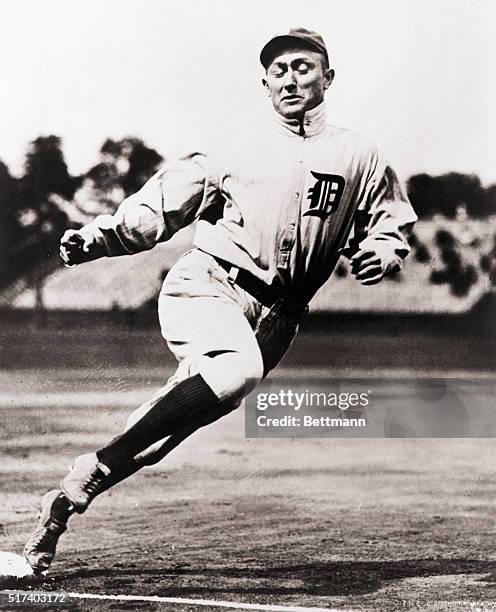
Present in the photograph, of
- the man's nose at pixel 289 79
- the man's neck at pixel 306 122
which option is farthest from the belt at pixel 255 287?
the man's nose at pixel 289 79

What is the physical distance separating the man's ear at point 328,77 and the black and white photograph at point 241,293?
0.05 ft

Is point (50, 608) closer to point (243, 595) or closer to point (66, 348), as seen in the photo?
point (243, 595)

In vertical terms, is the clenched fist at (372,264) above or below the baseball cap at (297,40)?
below

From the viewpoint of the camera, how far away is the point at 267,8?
2.78 m

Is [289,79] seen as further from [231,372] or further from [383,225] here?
[231,372]

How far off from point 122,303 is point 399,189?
1188 millimetres

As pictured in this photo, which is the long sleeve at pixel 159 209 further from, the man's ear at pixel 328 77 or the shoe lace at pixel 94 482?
the shoe lace at pixel 94 482

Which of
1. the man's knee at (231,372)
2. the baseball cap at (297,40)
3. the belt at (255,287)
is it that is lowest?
the man's knee at (231,372)

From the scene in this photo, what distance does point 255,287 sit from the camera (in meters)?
2.79

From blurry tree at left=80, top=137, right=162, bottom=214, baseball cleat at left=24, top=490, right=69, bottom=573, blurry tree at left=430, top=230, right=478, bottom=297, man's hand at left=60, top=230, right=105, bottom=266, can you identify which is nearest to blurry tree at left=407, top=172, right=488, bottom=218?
blurry tree at left=430, top=230, right=478, bottom=297

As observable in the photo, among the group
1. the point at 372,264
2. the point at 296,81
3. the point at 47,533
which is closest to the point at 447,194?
the point at 372,264

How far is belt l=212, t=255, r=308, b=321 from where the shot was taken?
2783 mm

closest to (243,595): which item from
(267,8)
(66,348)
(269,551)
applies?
(269,551)

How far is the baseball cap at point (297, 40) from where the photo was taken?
2766mm
